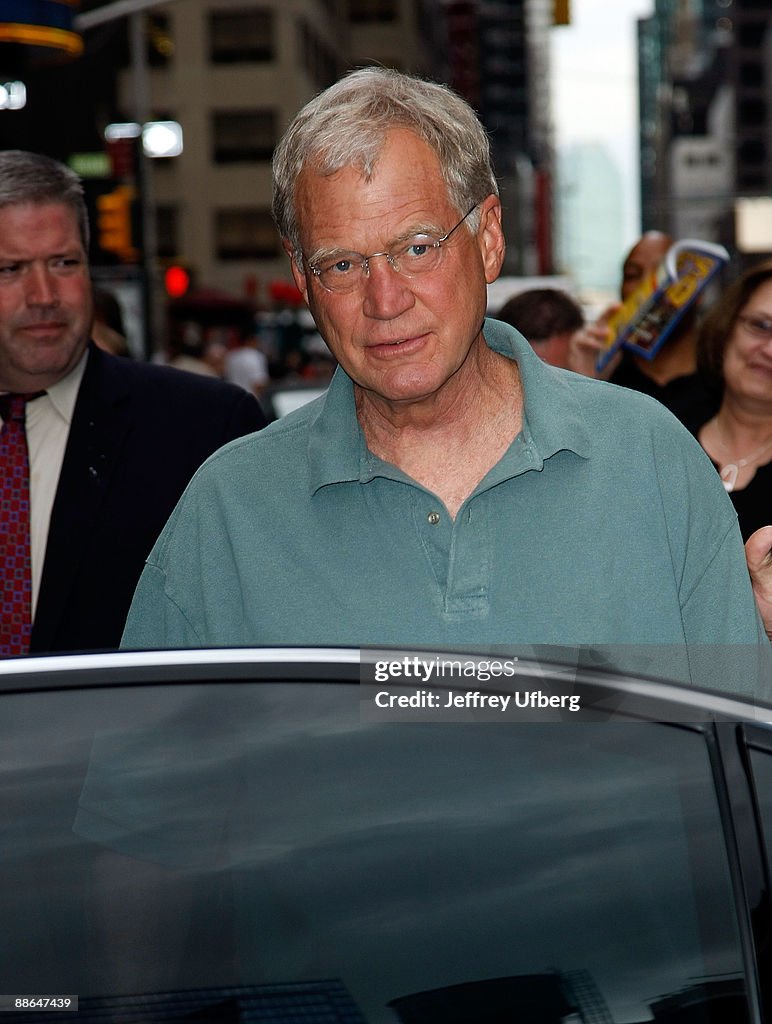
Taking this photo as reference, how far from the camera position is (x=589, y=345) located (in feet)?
20.9

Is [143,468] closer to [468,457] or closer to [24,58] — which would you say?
[468,457]

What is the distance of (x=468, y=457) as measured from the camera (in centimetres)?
230

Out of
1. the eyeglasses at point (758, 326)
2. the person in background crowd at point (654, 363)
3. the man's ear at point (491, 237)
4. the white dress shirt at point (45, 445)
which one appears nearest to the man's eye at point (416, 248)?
the man's ear at point (491, 237)

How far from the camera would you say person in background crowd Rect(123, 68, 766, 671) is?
2141 mm

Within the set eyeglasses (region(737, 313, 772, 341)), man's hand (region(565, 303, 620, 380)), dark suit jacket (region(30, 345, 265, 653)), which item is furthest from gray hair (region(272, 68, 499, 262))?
man's hand (region(565, 303, 620, 380))

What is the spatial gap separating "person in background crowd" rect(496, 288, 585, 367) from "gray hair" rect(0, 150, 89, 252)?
2919 millimetres

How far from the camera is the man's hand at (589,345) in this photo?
6.28 metres

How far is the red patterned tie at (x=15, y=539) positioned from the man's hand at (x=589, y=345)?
9.80ft

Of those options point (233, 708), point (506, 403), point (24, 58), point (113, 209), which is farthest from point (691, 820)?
point (113, 209)

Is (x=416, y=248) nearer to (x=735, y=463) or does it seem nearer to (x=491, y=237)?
(x=491, y=237)

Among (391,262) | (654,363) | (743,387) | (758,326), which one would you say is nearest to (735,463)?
(743,387)

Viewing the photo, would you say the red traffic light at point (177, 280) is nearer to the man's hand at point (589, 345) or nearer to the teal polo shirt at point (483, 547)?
the man's hand at point (589, 345)

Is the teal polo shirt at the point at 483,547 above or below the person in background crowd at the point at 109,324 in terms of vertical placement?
above

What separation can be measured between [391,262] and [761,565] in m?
0.80
